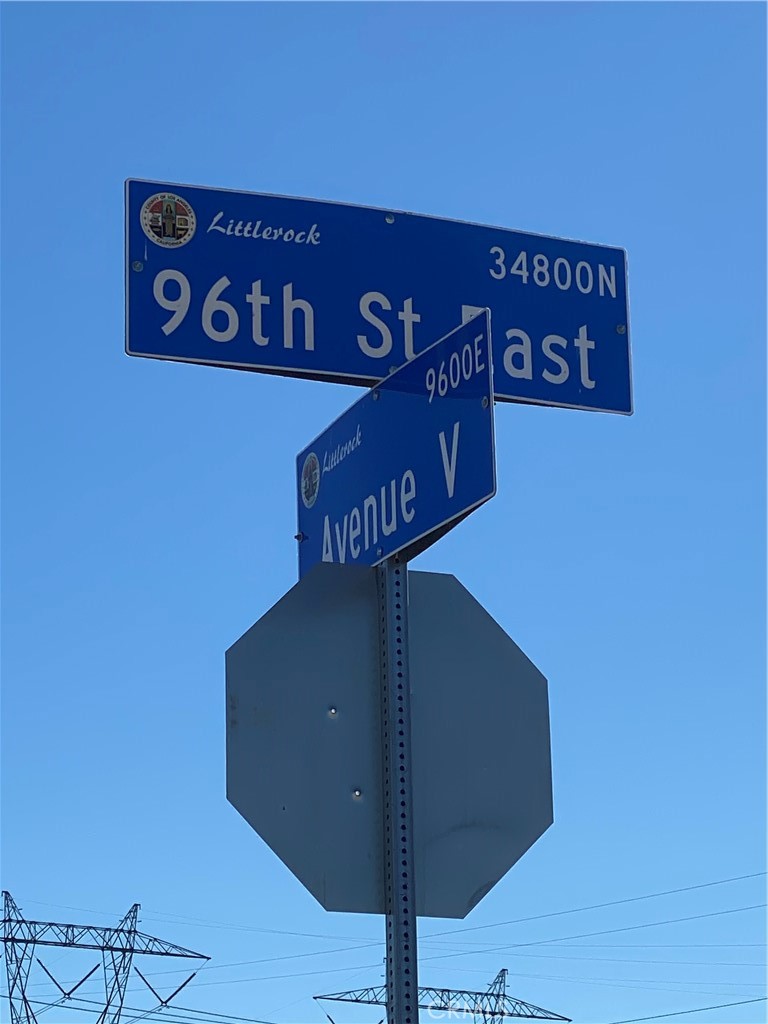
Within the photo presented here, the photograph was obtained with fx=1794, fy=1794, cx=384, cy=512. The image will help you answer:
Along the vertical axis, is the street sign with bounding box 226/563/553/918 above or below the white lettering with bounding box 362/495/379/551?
below

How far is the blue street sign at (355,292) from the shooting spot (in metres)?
5.20

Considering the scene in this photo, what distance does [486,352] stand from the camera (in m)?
4.43

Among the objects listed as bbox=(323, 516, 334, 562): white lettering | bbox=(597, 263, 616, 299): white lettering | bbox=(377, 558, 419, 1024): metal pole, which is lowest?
bbox=(377, 558, 419, 1024): metal pole

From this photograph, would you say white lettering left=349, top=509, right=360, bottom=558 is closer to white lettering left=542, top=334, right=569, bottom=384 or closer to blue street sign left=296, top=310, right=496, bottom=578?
blue street sign left=296, top=310, right=496, bottom=578

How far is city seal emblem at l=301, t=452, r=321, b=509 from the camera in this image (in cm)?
546

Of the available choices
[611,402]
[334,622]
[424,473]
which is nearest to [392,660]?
[334,622]

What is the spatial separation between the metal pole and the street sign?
0.8 inches

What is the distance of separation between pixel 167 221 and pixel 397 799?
74.4 inches

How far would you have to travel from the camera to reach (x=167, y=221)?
17.4ft

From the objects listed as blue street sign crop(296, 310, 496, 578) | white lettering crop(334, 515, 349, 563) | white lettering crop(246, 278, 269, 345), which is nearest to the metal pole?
blue street sign crop(296, 310, 496, 578)

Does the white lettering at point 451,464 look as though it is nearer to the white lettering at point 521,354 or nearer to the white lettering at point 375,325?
the white lettering at point 375,325

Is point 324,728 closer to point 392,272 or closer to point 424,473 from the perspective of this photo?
point 424,473

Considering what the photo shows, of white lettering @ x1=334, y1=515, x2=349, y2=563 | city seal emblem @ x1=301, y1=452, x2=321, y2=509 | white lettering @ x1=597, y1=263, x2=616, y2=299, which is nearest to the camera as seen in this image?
white lettering @ x1=334, y1=515, x2=349, y2=563

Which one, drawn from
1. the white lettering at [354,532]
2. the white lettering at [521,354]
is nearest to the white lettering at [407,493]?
the white lettering at [354,532]
